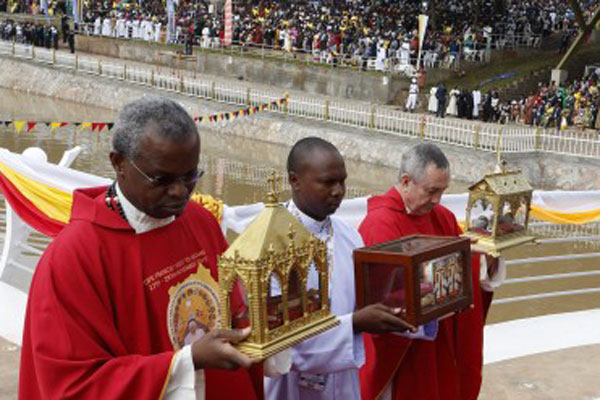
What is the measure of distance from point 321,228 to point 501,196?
1.35 meters

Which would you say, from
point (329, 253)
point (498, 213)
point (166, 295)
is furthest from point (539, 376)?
point (166, 295)

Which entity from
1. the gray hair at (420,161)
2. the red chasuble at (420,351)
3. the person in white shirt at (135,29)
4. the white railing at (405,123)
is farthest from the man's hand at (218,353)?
the person in white shirt at (135,29)

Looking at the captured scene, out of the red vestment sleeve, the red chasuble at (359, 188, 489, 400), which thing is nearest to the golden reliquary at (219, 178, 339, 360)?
the red vestment sleeve

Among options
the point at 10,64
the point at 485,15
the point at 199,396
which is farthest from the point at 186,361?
the point at 10,64

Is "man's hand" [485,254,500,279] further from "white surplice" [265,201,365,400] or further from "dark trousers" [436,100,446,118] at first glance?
"dark trousers" [436,100,446,118]

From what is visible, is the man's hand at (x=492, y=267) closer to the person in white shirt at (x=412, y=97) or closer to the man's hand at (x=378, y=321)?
the man's hand at (x=378, y=321)

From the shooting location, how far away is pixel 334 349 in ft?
9.81

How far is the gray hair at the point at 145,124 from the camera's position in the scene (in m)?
2.34

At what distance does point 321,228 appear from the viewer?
3316 mm

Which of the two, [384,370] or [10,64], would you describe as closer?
[384,370]

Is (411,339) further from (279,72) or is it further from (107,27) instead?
(107,27)

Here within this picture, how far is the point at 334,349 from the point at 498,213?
1595 millimetres

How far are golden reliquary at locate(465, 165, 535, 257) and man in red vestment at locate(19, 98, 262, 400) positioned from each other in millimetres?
1984

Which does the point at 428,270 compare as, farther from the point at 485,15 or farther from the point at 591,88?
the point at 485,15
